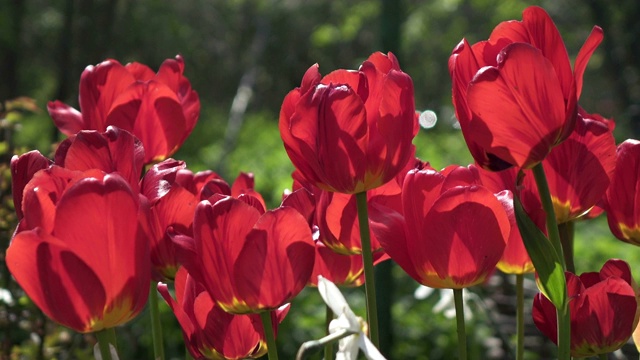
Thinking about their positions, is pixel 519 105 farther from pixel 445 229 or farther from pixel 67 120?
pixel 67 120

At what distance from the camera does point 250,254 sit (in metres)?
0.72

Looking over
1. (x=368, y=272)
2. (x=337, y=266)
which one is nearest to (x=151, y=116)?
(x=337, y=266)

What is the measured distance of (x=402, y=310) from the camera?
3236 millimetres

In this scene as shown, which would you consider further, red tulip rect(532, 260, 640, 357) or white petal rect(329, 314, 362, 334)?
red tulip rect(532, 260, 640, 357)

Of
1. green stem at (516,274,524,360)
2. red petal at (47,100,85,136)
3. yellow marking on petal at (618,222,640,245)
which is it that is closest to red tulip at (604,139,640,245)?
yellow marking on petal at (618,222,640,245)

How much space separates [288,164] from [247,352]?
169 inches

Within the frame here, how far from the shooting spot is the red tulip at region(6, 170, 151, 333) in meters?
0.65

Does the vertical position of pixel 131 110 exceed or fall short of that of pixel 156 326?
it exceeds it

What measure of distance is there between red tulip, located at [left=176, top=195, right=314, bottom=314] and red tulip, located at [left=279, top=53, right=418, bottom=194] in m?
0.07

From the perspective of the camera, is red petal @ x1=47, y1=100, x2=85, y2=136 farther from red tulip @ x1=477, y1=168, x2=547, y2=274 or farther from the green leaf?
the green leaf

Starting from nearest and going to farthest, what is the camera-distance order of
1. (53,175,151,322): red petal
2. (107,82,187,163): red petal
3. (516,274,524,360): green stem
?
(53,175,151,322): red petal, (516,274,524,360): green stem, (107,82,187,163): red petal

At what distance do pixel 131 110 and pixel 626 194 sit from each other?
1.65ft

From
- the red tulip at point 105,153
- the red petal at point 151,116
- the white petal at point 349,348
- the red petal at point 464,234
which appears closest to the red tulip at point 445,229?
Result: the red petal at point 464,234

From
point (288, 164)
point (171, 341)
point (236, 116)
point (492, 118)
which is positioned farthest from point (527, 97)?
point (288, 164)
